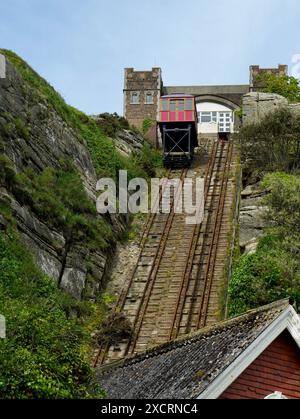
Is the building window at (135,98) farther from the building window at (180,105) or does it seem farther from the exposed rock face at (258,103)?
the exposed rock face at (258,103)

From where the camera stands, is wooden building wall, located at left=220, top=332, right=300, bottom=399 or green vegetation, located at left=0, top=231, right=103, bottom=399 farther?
green vegetation, located at left=0, top=231, right=103, bottom=399

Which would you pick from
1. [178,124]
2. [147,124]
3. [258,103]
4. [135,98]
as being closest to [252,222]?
[178,124]

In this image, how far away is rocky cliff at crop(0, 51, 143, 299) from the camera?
34.9 meters

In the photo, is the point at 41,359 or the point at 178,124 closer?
the point at 41,359

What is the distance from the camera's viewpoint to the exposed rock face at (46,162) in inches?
1369

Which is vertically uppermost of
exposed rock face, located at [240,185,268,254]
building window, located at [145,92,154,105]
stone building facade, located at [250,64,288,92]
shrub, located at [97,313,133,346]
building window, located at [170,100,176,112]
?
stone building facade, located at [250,64,288,92]

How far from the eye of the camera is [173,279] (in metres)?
37.6

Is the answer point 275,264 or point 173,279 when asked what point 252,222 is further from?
point 275,264

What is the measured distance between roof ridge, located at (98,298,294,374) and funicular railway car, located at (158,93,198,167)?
36963 millimetres

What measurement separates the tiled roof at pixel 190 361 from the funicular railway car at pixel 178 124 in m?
38.3

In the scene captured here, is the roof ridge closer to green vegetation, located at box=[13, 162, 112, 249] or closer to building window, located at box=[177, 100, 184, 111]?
green vegetation, located at box=[13, 162, 112, 249]

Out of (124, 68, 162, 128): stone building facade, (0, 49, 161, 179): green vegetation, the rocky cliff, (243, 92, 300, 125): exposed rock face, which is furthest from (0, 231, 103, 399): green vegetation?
(124, 68, 162, 128): stone building facade

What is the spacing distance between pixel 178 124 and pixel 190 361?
4131 centimetres

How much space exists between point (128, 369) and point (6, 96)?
76.6 ft
